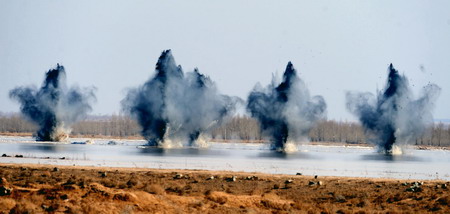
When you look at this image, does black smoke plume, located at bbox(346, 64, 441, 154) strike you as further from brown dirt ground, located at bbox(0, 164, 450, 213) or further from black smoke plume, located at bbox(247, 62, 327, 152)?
brown dirt ground, located at bbox(0, 164, 450, 213)

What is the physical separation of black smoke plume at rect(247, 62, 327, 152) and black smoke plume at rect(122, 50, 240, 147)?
11808 millimetres

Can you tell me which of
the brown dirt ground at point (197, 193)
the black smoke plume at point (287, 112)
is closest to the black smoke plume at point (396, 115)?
the black smoke plume at point (287, 112)

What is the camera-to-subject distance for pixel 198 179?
3672 cm

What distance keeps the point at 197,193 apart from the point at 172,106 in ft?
221

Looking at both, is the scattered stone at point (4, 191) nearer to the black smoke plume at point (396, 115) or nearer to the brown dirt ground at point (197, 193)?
the brown dirt ground at point (197, 193)

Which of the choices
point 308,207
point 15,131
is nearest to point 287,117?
point 308,207

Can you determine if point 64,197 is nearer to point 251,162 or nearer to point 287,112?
point 251,162

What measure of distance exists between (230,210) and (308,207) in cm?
382

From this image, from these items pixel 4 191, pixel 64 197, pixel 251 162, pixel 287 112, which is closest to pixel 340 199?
pixel 64 197

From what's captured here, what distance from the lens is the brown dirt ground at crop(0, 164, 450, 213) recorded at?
2336cm

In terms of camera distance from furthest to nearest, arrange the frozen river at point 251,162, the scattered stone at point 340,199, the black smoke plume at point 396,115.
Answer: the black smoke plume at point 396,115
the frozen river at point 251,162
the scattered stone at point 340,199

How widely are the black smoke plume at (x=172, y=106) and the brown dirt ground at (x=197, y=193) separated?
52.2 meters

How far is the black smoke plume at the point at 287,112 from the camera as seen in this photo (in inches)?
3548

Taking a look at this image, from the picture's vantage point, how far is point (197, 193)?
96.0 feet
